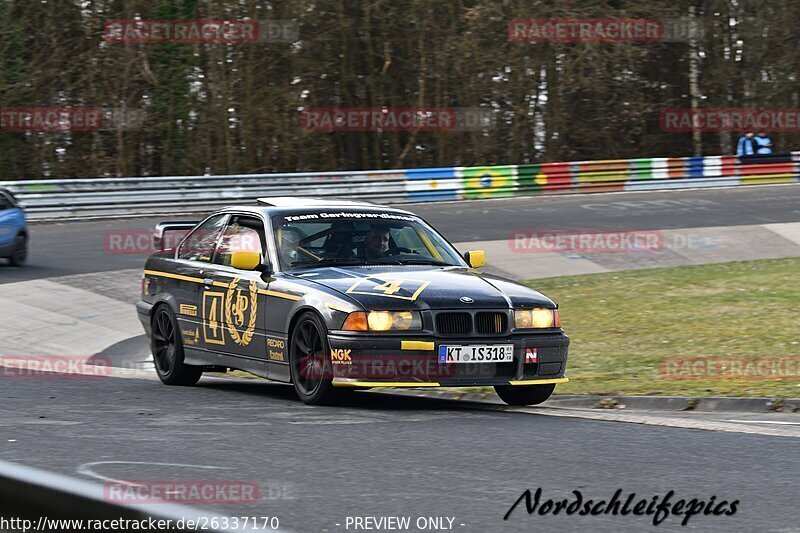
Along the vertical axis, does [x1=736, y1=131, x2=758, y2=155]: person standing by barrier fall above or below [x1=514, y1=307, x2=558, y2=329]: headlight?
above

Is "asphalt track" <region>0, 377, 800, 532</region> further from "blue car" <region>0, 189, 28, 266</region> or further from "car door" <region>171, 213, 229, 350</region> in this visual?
"blue car" <region>0, 189, 28, 266</region>

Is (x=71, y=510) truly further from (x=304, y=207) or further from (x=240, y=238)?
(x=240, y=238)

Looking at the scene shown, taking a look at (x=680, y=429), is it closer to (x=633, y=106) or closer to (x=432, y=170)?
(x=432, y=170)

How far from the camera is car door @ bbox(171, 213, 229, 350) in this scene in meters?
10.7

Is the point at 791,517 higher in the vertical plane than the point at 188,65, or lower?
lower

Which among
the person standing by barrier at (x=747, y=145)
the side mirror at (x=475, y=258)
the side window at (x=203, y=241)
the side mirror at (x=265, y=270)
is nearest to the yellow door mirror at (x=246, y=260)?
the side mirror at (x=265, y=270)

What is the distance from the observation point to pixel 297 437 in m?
7.52

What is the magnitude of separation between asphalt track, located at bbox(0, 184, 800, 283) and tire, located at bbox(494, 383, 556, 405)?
12065 mm

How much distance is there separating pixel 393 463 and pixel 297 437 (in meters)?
1.05

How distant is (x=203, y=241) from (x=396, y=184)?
2213cm

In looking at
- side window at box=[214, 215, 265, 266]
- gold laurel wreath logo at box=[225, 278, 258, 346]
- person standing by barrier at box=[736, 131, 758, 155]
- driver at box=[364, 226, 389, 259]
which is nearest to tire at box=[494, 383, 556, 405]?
driver at box=[364, 226, 389, 259]

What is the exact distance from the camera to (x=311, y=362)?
9211 mm

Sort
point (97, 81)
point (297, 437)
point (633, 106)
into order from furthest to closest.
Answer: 1. point (633, 106)
2. point (97, 81)
3. point (297, 437)

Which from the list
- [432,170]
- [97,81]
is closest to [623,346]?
[432,170]
